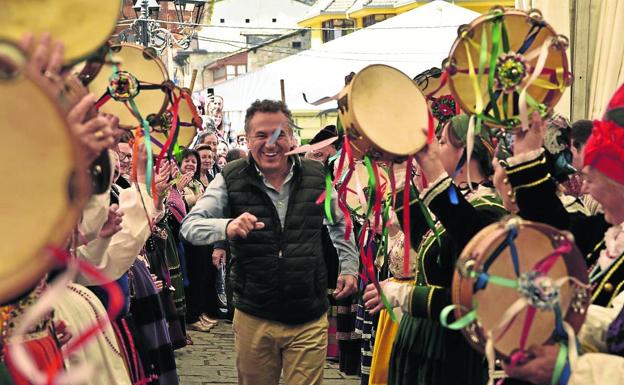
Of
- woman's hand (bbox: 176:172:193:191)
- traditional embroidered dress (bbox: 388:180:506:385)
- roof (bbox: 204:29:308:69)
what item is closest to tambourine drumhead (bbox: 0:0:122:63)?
traditional embroidered dress (bbox: 388:180:506:385)

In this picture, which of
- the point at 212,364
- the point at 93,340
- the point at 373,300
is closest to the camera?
the point at 93,340

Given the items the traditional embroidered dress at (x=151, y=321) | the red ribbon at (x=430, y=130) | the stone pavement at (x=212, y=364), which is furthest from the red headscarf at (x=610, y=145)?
the stone pavement at (x=212, y=364)

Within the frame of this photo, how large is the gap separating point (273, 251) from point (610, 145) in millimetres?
2313

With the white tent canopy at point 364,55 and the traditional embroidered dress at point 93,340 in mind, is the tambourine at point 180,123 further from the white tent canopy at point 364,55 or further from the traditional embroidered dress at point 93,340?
the white tent canopy at point 364,55

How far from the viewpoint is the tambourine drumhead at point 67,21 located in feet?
7.41

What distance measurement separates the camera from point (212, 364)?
7.62 m

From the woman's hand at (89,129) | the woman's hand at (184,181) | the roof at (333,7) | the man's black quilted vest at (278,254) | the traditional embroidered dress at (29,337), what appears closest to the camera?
the woman's hand at (89,129)

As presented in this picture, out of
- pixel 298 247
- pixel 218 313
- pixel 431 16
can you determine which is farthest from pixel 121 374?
pixel 431 16

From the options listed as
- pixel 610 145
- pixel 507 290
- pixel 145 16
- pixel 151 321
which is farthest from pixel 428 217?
pixel 145 16

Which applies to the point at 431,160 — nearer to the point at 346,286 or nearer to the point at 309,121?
the point at 346,286

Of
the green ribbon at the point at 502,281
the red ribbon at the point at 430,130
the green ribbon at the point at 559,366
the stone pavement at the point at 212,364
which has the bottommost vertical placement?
the stone pavement at the point at 212,364

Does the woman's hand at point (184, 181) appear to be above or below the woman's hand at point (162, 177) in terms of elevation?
below

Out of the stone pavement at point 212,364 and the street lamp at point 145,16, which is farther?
the street lamp at point 145,16

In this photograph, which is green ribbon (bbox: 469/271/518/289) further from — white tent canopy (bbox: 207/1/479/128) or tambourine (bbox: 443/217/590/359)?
white tent canopy (bbox: 207/1/479/128)
